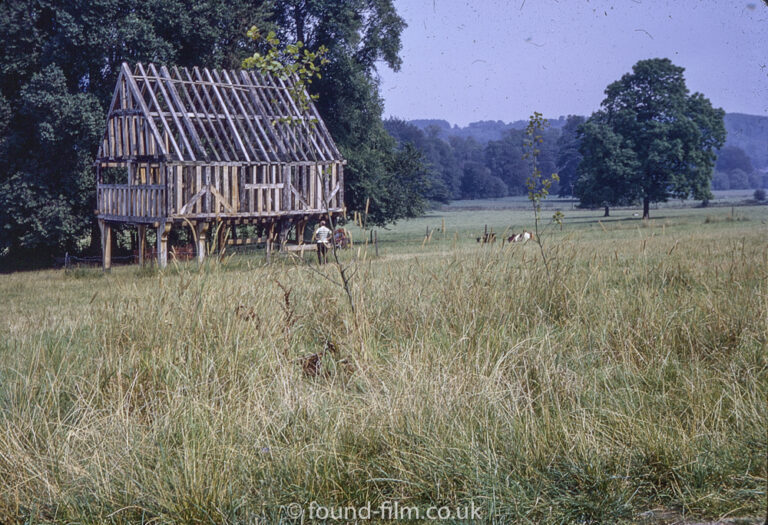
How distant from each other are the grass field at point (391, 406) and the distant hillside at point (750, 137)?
43.6 metres

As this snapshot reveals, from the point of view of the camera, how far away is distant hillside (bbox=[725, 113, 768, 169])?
4866cm

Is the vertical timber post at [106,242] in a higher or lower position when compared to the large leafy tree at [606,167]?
lower

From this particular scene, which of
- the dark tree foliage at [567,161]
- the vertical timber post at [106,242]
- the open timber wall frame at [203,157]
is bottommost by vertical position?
the vertical timber post at [106,242]

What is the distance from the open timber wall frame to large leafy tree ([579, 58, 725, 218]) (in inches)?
948

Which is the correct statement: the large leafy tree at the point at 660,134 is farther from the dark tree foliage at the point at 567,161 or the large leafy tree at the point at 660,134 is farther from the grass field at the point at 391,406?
the grass field at the point at 391,406

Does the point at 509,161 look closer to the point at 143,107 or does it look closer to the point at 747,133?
the point at 747,133

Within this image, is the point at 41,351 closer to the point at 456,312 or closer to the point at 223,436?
the point at 223,436

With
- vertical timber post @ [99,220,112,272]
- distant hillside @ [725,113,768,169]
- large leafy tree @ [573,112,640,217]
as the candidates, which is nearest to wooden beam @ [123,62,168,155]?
vertical timber post @ [99,220,112,272]

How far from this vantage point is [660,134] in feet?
136

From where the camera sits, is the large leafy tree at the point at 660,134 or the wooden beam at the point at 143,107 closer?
the wooden beam at the point at 143,107

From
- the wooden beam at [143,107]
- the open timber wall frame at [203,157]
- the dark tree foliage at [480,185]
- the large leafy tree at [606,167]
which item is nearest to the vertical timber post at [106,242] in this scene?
the open timber wall frame at [203,157]

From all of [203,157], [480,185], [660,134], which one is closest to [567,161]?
[480,185]

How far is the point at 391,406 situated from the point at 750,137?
235 ft

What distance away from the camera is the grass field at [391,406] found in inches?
143
